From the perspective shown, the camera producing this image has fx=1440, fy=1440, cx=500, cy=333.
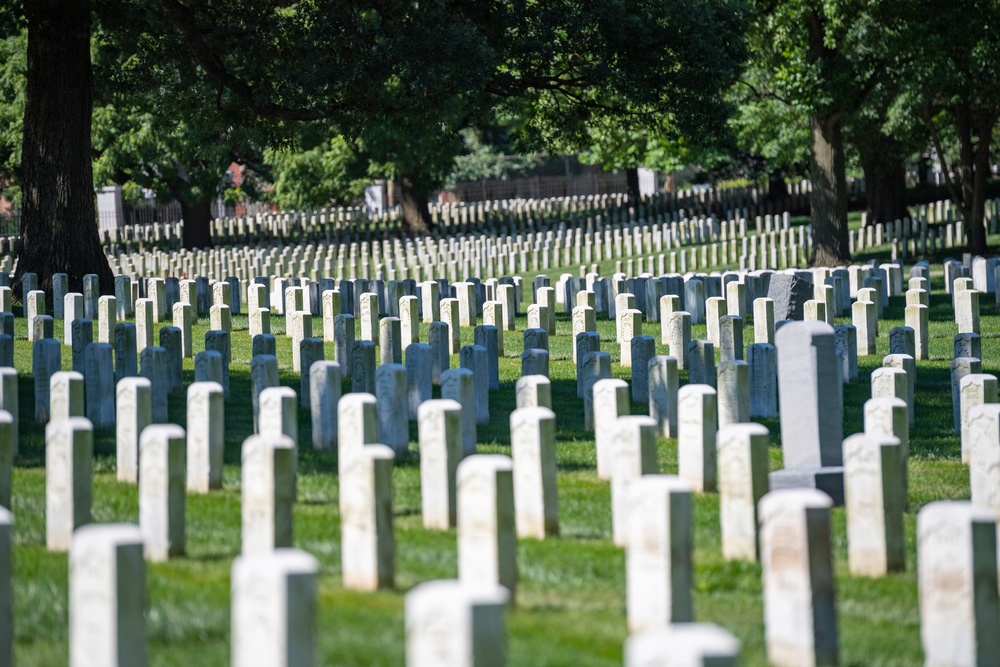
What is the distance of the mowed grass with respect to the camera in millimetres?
4961

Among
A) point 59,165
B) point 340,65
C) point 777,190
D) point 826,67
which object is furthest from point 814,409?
point 777,190

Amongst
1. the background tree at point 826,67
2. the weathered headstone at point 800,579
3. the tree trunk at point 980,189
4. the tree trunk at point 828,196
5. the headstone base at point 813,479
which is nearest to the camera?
the weathered headstone at point 800,579

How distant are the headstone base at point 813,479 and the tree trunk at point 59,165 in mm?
12760

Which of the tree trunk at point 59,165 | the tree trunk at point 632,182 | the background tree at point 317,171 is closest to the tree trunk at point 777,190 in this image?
the tree trunk at point 632,182

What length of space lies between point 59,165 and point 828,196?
15225mm

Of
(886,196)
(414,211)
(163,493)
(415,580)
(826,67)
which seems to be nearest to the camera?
(415,580)

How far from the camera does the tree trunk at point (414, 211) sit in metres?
42.2

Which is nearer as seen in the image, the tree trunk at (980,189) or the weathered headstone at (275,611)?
the weathered headstone at (275,611)

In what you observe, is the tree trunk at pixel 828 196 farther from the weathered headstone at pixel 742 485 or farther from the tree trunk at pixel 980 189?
the weathered headstone at pixel 742 485

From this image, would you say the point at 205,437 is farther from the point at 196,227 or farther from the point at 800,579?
the point at 196,227

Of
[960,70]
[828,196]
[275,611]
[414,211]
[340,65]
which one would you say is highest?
[414,211]

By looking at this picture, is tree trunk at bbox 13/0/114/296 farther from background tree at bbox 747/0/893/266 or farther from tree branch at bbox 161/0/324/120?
background tree at bbox 747/0/893/266

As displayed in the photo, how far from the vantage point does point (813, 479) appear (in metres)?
7.99

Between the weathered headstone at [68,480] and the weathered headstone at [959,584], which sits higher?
the weathered headstone at [68,480]
